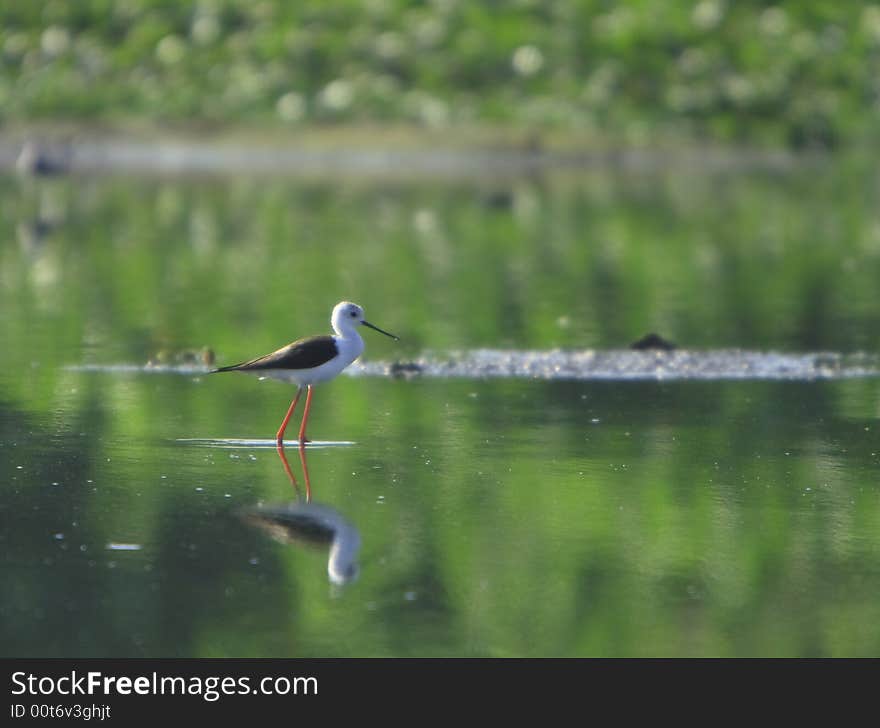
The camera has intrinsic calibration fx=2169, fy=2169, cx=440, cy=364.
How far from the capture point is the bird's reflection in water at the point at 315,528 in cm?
1167

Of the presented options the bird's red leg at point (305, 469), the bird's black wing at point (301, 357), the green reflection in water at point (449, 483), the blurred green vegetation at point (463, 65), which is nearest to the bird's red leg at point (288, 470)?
the bird's red leg at point (305, 469)

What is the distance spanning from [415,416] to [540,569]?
18.6 feet

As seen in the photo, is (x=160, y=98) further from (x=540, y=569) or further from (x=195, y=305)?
(x=540, y=569)

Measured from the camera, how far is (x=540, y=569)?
11.7 meters

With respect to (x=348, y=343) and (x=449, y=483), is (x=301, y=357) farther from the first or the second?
(x=449, y=483)

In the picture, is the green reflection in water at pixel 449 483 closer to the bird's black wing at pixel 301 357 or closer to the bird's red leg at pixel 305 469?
the bird's red leg at pixel 305 469

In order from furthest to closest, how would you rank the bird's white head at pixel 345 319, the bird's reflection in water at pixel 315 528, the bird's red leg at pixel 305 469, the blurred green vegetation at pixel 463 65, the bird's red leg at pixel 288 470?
the blurred green vegetation at pixel 463 65 < the bird's white head at pixel 345 319 < the bird's red leg at pixel 288 470 < the bird's red leg at pixel 305 469 < the bird's reflection in water at pixel 315 528

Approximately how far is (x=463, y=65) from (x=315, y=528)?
12218cm

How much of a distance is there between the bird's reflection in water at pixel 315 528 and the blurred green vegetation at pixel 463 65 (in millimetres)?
104203

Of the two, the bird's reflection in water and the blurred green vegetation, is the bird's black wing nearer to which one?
the bird's reflection in water

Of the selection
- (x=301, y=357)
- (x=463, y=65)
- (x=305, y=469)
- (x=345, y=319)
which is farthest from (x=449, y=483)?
(x=463, y=65)

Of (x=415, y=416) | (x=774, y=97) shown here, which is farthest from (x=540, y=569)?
(x=774, y=97)

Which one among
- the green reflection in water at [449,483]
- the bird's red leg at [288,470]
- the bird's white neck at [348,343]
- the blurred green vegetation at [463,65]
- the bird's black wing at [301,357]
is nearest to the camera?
the green reflection in water at [449,483]

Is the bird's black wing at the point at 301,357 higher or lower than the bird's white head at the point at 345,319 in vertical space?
lower
